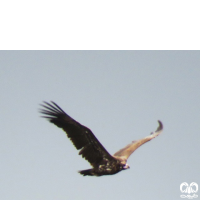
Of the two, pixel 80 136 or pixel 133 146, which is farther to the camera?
pixel 133 146

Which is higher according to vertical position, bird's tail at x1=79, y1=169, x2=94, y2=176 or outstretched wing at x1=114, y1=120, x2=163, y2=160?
outstretched wing at x1=114, y1=120, x2=163, y2=160

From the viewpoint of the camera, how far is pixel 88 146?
9.64 meters

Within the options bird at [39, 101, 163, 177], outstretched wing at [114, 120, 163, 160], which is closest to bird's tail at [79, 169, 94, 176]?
bird at [39, 101, 163, 177]

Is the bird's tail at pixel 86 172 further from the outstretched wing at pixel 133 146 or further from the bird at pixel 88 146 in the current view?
the outstretched wing at pixel 133 146

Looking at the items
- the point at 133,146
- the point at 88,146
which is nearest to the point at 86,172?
the point at 88,146

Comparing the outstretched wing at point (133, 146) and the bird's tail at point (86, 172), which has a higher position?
the outstretched wing at point (133, 146)

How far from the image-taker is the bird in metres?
9.30

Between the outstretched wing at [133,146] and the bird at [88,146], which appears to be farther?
the outstretched wing at [133,146]

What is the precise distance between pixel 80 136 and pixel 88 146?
37 centimetres

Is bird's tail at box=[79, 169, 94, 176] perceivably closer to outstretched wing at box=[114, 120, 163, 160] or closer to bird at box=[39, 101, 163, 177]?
bird at box=[39, 101, 163, 177]

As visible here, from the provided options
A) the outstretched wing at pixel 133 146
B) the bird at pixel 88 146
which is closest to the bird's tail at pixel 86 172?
the bird at pixel 88 146

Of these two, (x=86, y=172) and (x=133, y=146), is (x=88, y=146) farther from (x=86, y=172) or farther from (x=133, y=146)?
(x=133, y=146)

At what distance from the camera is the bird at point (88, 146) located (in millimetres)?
9305

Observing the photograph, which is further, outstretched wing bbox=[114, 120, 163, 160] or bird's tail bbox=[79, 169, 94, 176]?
outstretched wing bbox=[114, 120, 163, 160]
